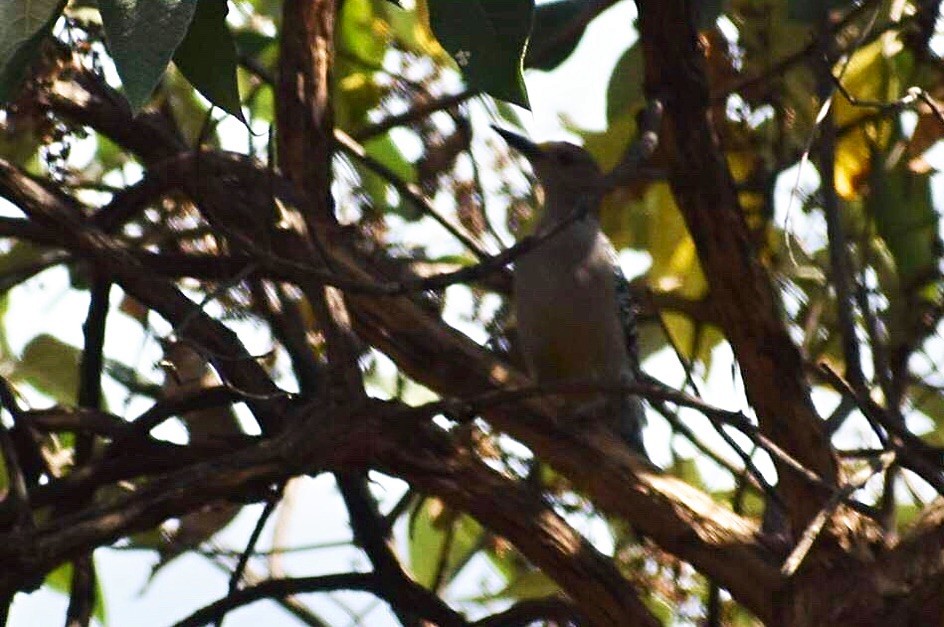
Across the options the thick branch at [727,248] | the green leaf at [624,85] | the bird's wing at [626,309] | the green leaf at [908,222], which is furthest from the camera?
the bird's wing at [626,309]

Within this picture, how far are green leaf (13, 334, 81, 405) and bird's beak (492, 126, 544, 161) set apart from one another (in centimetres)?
149

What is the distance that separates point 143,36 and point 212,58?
0.36 m

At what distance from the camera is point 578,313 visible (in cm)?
501

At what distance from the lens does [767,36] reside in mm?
3674

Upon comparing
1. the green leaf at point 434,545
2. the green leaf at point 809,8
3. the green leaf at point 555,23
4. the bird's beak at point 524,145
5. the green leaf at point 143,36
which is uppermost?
the bird's beak at point 524,145

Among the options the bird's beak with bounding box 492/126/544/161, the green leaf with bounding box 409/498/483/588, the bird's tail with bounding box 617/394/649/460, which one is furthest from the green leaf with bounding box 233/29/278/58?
the bird's tail with bounding box 617/394/649/460

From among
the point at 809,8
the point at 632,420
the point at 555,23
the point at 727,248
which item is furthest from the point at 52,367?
the point at 632,420

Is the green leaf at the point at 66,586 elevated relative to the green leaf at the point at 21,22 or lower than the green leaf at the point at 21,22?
elevated

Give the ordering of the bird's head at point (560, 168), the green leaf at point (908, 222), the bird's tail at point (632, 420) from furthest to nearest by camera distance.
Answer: the bird's head at point (560, 168) → the bird's tail at point (632, 420) → the green leaf at point (908, 222)

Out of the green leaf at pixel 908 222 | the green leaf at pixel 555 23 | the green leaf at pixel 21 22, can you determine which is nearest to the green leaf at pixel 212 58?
the green leaf at pixel 21 22

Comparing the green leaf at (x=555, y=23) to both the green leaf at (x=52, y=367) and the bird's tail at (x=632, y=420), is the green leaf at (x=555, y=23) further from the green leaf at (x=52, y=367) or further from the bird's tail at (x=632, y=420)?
the bird's tail at (x=632, y=420)

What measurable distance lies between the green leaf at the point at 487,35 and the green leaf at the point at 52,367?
77.8 inches

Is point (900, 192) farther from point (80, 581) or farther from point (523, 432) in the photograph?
point (80, 581)

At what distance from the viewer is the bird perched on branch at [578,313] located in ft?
15.9
